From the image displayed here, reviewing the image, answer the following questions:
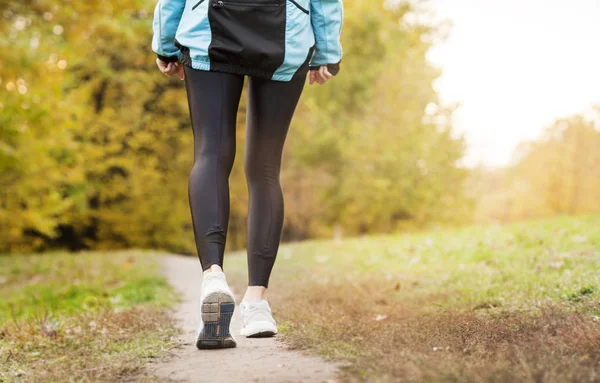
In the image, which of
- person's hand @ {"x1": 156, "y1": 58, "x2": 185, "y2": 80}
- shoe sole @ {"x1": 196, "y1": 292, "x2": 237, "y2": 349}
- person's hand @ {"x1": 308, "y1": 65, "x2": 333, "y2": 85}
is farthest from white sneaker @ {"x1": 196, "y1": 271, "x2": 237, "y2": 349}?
person's hand @ {"x1": 308, "y1": 65, "x2": 333, "y2": 85}

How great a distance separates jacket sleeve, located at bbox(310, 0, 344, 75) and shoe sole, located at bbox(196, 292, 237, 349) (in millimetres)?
1241

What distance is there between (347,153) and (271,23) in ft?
48.4

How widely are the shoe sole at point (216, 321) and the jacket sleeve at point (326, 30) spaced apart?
124 centimetres

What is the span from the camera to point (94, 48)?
54.2 ft

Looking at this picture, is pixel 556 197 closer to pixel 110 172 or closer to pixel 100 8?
pixel 110 172

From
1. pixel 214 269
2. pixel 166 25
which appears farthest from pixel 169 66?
pixel 214 269

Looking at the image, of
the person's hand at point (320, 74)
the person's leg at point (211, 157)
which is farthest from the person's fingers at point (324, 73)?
the person's leg at point (211, 157)

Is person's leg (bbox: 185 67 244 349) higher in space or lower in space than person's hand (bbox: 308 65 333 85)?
lower

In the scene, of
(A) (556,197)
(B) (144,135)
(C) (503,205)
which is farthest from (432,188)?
(C) (503,205)

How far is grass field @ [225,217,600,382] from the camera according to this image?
1.84m

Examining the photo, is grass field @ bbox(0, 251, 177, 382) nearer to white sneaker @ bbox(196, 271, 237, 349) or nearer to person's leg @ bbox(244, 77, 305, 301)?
white sneaker @ bbox(196, 271, 237, 349)

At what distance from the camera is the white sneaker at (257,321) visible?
271 centimetres

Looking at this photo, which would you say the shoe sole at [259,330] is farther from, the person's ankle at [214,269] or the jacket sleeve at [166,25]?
the jacket sleeve at [166,25]

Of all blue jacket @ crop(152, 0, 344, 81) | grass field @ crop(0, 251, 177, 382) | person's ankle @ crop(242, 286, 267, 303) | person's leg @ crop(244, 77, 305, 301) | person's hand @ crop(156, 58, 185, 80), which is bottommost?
grass field @ crop(0, 251, 177, 382)
